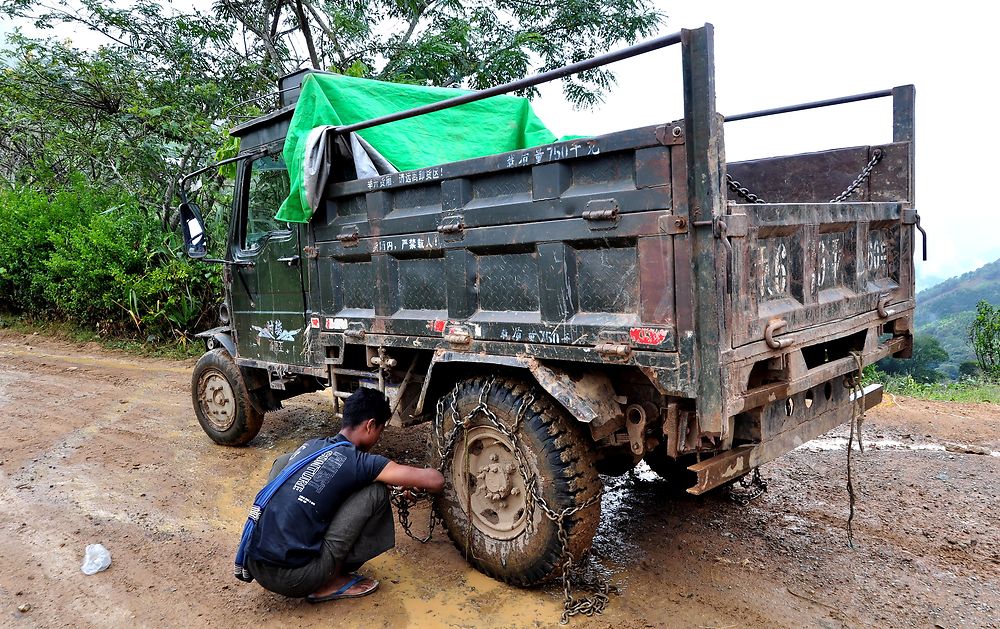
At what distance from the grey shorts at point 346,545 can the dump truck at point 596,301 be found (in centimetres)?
37

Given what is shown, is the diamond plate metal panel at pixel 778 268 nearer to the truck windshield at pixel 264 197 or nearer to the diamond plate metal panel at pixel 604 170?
the diamond plate metal panel at pixel 604 170

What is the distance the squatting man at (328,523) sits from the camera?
3023 mm

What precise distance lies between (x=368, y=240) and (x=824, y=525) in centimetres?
304

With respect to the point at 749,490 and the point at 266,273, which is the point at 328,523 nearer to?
the point at 266,273

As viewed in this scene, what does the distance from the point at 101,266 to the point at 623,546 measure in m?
9.16

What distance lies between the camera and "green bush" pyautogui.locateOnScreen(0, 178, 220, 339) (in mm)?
9578

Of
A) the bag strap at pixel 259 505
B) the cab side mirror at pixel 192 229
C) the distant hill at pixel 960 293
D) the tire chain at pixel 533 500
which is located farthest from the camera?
the distant hill at pixel 960 293

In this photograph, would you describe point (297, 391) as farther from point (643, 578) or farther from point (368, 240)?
point (643, 578)

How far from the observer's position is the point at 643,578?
10.8ft

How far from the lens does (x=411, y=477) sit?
325 cm

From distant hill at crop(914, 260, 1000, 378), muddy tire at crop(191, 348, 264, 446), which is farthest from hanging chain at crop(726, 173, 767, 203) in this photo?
distant hill at crop(914, 260, 1000, 378)

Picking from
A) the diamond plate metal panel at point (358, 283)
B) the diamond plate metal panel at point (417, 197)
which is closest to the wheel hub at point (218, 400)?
the diamond plate metal panel at point (358, 283)

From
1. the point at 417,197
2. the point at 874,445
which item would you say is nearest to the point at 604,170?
the point at 417,197

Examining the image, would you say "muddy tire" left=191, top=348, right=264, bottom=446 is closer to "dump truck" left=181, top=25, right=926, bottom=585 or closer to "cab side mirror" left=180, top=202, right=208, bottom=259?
"cab side mirror" left=180, top=202, right=208, bottom=259
